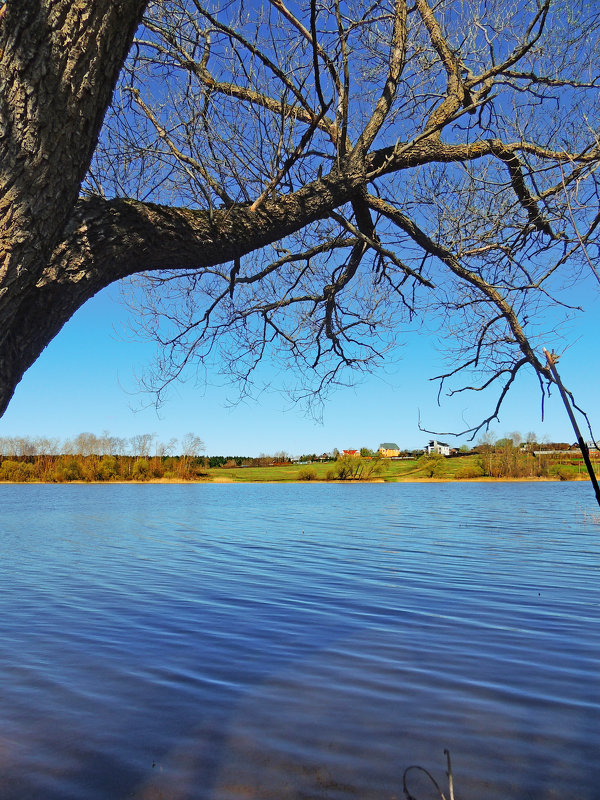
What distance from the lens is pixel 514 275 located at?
5590mm

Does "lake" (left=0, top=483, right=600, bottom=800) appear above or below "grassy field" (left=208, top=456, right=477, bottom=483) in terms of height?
below

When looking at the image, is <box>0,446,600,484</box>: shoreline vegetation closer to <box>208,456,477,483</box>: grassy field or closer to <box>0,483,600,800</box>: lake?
<box>208,456,477,483</box>: grassy field

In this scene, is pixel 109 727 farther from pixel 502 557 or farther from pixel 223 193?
pixel 502 557

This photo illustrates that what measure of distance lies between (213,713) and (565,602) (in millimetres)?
4123

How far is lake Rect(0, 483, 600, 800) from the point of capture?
259 centimetres

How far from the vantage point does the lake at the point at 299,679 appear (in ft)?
8.49

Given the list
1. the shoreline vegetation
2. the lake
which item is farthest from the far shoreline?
the lake

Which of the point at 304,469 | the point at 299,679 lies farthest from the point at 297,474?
the point at 299,679

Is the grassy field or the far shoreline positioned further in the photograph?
the grassy field

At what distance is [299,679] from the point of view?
149 inches

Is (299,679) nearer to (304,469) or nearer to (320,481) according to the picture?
(320,481)

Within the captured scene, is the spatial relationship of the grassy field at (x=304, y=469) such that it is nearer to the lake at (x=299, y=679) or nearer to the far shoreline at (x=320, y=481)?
the far shoreline at (x=320, y=481)

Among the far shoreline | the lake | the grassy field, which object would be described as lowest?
the lake

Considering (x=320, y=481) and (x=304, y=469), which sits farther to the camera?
(x=304, y=469)
